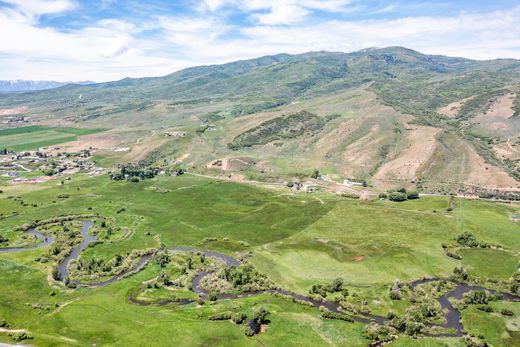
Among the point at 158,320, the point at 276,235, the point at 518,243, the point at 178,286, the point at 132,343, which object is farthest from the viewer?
the point at 276,235

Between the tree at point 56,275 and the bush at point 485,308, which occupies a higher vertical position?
the tree at point 56,275

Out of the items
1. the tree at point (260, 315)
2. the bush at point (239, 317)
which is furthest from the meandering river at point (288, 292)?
the bush at point (239, 317)

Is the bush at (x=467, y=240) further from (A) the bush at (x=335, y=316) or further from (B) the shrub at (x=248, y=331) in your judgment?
(B) the shrub at (x=248, y=331)

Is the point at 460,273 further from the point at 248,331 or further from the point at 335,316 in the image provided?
the point at 248,331

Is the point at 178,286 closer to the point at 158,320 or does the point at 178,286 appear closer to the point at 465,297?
the point at 158,320

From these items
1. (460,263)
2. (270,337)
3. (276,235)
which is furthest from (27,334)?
(460,263)

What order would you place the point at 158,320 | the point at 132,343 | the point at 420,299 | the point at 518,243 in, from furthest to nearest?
1. the point at 518,243
2. the point at 420,299
3. the point at 158,320
4. the point at 132,343
